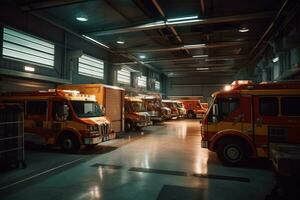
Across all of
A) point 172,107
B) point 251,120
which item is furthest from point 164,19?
point 172,107

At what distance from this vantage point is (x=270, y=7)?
9.80m

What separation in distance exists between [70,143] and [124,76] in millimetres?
14716

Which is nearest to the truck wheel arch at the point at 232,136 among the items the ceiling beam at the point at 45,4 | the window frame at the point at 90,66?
the ceiling beam at the point at 45,4

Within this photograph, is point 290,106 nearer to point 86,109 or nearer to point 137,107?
point 86,109

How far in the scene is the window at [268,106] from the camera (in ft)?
23.7

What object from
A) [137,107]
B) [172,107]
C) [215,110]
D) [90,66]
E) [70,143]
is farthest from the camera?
[172,107]

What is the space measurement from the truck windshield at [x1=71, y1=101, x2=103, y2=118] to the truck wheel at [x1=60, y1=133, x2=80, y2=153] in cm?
93

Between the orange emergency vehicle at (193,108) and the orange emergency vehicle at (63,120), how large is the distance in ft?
73.7

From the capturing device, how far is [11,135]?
688cm

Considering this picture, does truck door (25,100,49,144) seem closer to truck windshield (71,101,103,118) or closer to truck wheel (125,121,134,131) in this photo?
truck windshield (71,101,103,118)

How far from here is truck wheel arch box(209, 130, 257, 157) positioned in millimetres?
7281

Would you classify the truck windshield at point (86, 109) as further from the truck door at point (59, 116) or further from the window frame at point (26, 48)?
the window frame at point (26, 48)

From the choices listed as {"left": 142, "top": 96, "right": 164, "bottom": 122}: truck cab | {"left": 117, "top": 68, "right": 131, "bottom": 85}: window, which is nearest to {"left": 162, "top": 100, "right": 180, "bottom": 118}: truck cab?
{"left": 142, "top": 96, "right": 164, "bottom": 122}: truck cab

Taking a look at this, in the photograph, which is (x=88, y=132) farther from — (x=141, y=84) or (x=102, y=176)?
(x=141, y=84)
